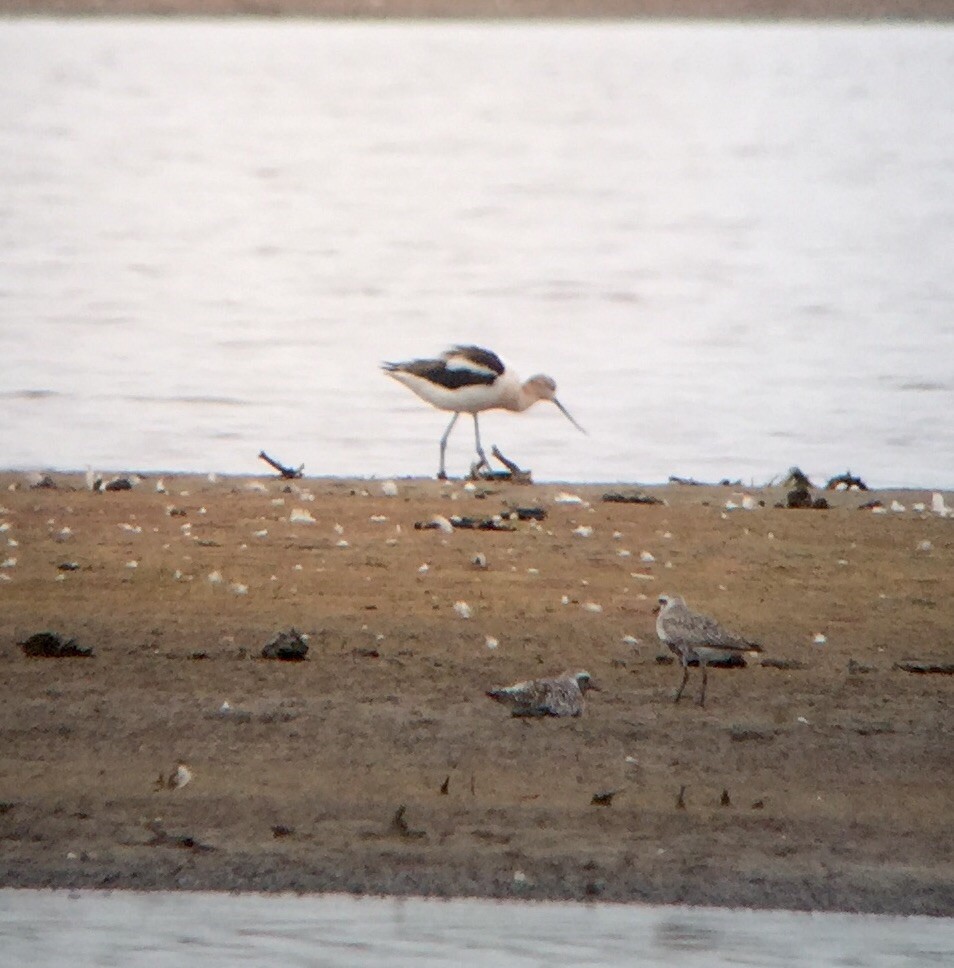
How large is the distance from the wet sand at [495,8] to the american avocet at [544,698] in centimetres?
6155

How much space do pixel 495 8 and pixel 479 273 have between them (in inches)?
2331

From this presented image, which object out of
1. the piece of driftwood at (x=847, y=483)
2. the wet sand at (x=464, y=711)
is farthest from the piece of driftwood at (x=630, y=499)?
the piece of driftwood at (x=847, y=483)

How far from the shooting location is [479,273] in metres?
24.8

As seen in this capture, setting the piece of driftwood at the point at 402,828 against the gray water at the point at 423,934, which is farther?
the piece of driftwood at the point at 402,828

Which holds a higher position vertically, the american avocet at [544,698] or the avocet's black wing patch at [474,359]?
the avocet's black wing patch at [474,359]

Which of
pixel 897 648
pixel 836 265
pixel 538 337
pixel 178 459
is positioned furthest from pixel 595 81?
pixel 897 648

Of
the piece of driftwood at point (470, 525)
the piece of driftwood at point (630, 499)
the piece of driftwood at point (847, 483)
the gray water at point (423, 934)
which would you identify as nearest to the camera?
the gray water at point (423, 934)

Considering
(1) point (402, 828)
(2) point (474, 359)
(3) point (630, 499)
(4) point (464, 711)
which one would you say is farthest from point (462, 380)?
(1) point (402, 828)

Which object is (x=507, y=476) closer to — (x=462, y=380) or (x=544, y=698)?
(x=462, y=380)

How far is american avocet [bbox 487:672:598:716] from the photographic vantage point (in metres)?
7.17

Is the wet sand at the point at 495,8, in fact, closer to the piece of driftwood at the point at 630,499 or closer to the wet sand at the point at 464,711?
the piece of driftwood at the point at 630,499

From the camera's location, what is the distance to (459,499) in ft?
35.1

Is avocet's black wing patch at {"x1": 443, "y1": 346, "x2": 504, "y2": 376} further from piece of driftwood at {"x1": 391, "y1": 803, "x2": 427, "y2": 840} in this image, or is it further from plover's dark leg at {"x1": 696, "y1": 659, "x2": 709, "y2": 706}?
piece of driftwood at {"x1": 391, "y1": 803, "x2": 427, "y2": 840}

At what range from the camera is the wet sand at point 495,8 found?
67875mm
